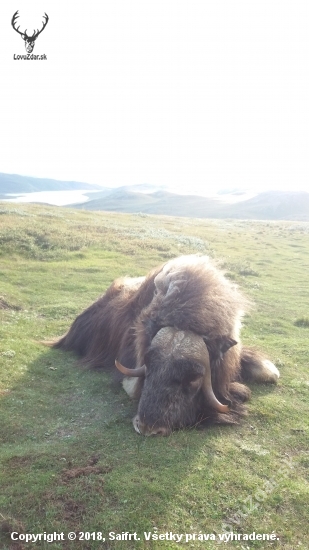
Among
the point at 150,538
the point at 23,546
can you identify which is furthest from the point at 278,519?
the point at 23,546

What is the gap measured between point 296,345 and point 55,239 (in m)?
13.9

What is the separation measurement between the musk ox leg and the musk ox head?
5.95 feet

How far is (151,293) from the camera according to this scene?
6.46 metres

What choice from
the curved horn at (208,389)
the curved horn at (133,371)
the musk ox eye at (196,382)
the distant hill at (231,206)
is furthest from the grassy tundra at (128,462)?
the distant hill at (231,206)

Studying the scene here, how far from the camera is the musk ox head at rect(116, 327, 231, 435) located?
14.8ft

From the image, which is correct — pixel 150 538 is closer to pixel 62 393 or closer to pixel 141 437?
pixel 141 437

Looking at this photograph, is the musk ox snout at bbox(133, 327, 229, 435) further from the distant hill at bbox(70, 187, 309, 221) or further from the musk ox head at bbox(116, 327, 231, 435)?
the distant hill at bbox(70, 187, 309, 221)

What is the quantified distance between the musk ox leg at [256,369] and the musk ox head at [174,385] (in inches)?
71.4

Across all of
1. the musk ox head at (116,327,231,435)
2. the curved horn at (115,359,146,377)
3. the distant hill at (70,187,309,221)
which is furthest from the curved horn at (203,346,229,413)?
the distant hill at (70,187,309,221)

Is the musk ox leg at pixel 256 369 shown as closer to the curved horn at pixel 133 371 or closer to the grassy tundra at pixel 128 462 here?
the grassy tundra at pixel 128 462

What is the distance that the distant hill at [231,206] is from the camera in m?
127

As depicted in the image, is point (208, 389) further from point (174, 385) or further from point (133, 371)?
point (133, 371)

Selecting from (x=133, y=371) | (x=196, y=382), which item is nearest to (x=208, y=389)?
(x=196, y=382)

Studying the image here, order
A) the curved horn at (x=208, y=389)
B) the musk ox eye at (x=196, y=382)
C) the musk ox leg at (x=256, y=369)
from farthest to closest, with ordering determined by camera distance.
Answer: the musk ox leg at (x=256, y=369) → the curved horn at (x=208, y=389) → the musk ox eye at (x=196, y=382)
